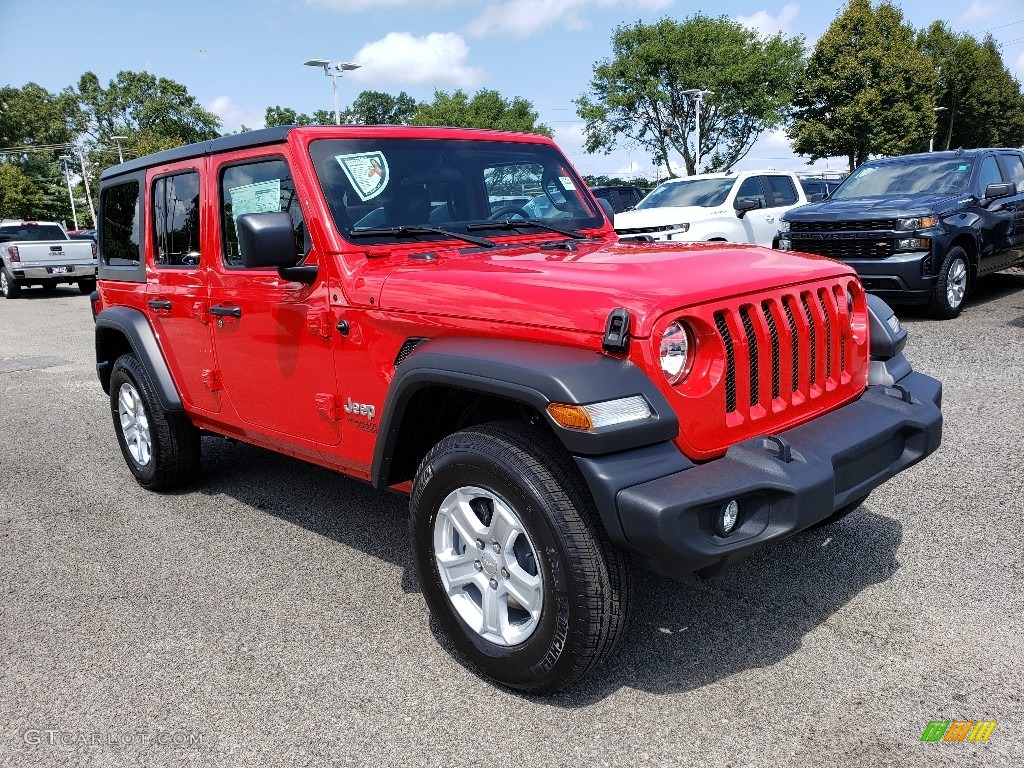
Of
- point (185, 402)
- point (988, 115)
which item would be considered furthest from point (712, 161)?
point (185, 402)

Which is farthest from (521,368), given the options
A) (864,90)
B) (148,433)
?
(864,90)

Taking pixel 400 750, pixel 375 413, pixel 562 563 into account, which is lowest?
pixel 400 750

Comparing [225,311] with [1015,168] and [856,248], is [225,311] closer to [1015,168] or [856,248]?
[856,248]

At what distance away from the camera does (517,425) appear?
107 inches

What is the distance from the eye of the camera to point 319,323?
3.37 meters

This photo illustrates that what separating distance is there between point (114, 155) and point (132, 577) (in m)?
90.4

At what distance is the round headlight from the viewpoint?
2545 mm

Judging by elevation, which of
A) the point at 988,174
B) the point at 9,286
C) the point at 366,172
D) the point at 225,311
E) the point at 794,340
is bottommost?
the point at 9,286

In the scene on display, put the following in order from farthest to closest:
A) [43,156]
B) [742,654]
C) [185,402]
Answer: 1. [43,156]
2. [185,402]
3. [742,654]

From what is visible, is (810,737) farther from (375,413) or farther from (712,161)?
(712,161)

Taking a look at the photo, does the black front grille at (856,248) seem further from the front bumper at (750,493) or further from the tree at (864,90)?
the tree at (864,90)

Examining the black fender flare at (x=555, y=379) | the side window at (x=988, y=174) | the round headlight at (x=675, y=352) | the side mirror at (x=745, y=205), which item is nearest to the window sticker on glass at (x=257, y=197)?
the black fender flare at (x=555, y=379)

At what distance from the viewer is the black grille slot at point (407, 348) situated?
300 cm

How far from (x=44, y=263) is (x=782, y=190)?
53.0ft
